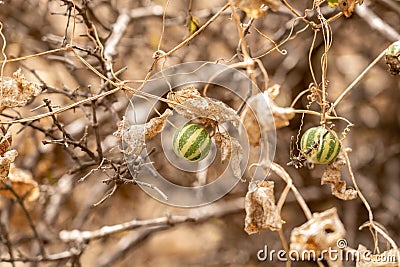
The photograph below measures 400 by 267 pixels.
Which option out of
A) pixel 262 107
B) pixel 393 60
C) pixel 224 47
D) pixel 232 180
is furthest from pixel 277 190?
pixel 393 60

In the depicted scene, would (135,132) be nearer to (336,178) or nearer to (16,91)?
(16,91)

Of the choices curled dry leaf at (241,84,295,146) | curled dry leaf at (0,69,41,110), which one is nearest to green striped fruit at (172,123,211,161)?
curled dry leaf at (241,84,295,146)

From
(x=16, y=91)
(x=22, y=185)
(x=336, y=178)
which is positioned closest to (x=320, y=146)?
(x=336, y=178)

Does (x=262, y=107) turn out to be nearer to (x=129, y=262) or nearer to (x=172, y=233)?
(x=129, y=262)

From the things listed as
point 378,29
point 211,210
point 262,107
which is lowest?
point 262,107

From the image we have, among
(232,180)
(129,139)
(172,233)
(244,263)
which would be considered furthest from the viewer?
(172,233)

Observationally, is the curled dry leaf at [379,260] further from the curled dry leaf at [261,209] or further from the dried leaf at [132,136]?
the dried leaf at [132,136]
